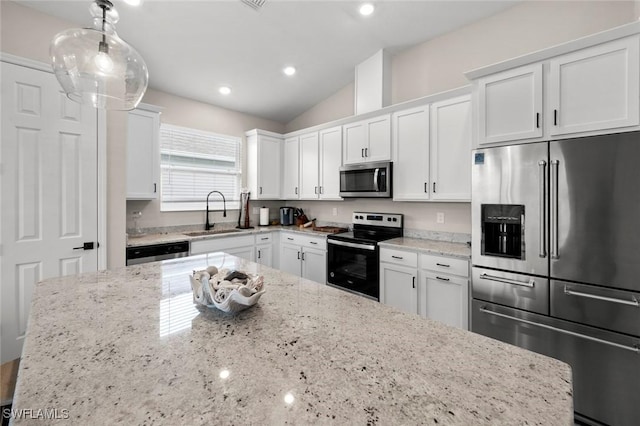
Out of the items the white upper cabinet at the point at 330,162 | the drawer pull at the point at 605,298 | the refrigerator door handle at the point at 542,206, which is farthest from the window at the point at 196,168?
the drawer pull at the point at 605,298

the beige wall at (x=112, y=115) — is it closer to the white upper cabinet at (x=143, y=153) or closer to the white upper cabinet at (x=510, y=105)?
the white upper cabinet at (x=143, y=153)

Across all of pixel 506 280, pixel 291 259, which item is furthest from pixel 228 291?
pixel 291 259

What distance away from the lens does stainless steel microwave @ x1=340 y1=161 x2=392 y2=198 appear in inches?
125

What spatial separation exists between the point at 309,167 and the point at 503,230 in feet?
8.90

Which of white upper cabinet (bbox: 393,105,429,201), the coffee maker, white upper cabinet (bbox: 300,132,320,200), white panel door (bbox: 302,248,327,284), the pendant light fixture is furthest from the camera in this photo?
the coffee maker

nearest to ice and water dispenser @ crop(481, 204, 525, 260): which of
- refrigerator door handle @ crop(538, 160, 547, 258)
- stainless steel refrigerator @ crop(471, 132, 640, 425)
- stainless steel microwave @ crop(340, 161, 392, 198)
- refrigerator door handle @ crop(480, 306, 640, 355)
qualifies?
stainless steel refrigerator @ crop(471, 132, 640, 425)

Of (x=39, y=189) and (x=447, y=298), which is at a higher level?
(x=39, y=189)

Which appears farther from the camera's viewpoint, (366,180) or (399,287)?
(366,180)

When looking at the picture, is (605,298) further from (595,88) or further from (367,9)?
(367,9)

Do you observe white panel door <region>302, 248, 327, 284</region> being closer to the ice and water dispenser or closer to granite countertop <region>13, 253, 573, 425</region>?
the ice and water dispenser

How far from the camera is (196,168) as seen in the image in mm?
3932

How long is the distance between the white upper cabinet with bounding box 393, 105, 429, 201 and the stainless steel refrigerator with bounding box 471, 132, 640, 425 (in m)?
0.84

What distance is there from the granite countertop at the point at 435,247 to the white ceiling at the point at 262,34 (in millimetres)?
2265

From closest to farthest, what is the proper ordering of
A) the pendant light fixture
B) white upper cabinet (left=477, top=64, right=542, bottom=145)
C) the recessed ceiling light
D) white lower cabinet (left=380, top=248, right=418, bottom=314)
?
1. the pendant light fixture
2. white upper cabinet (left=477, top=64, right=542, bottom=145)
3. the recessed ceiling light
4. white lower cabinet (left=380, top=248, right=418, bottom=314)
